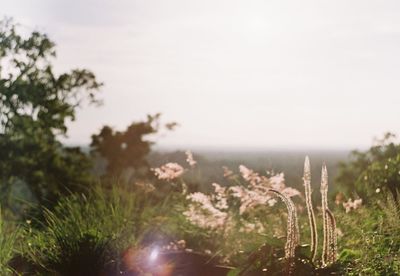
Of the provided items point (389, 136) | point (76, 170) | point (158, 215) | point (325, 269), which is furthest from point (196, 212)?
point (76, 170)

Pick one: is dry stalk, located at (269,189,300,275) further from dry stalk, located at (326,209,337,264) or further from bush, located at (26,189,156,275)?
bush, located at (26,189,156,275)

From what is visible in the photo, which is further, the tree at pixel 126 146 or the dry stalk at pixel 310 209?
the tree at pixel 126 146

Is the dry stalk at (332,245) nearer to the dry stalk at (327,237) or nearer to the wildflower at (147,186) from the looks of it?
the dry stalk at (327,237)

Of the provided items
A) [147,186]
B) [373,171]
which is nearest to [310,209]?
[147,186]

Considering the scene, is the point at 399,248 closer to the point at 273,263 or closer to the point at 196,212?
the point at 273,263

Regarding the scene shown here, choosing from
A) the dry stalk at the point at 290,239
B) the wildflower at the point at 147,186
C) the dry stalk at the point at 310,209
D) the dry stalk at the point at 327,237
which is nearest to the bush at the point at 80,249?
the wildflower at the point at 147,186

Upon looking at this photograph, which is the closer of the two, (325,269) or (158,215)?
(325,269)

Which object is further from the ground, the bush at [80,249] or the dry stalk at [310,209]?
the dry stalk at [310,209]

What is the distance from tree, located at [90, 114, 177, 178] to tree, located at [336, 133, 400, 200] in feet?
21.1

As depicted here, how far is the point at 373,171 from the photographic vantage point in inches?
448

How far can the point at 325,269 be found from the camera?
6.12 m

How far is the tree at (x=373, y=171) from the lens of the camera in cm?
1053

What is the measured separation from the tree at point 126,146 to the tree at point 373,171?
6.43 metres

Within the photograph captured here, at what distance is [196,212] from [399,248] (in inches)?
146
